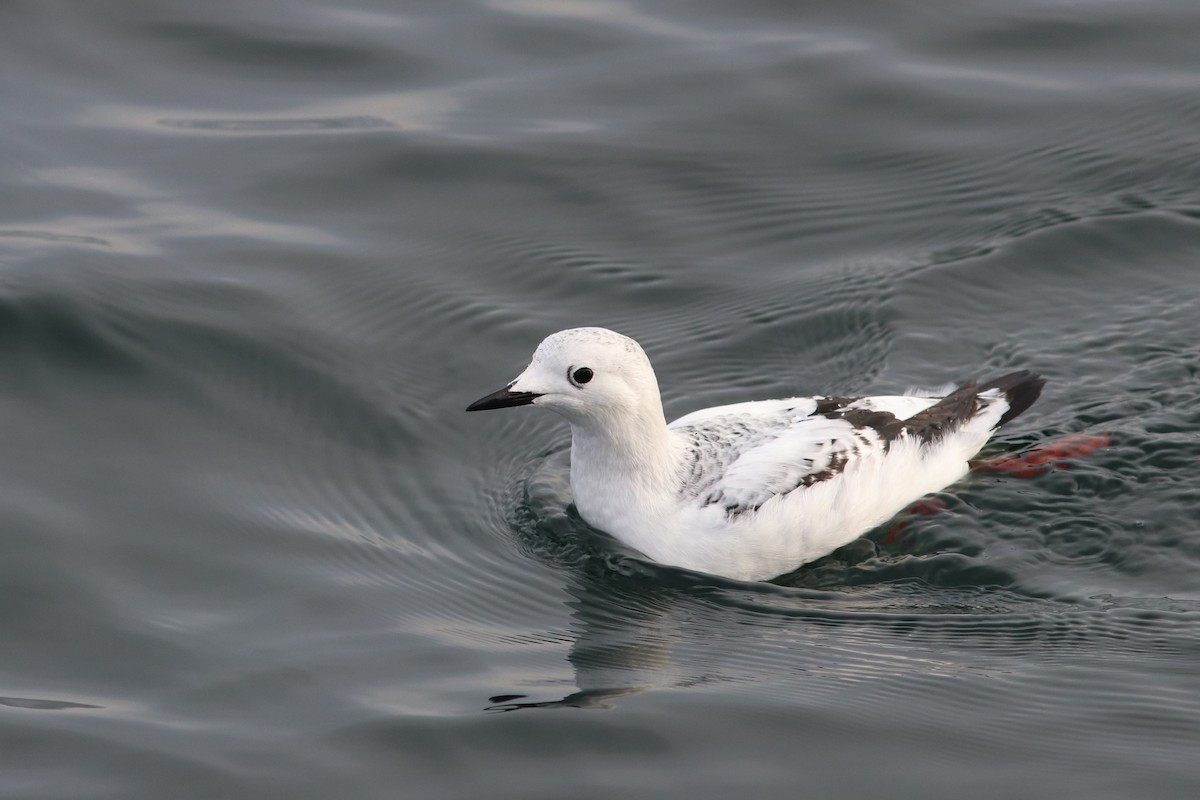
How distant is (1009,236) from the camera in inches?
427

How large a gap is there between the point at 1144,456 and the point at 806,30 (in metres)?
6.26

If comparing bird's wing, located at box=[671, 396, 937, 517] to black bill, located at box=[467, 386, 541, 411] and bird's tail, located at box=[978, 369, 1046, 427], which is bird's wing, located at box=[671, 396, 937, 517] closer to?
bird's tail, located at box=[978, 369, 1046, 427]

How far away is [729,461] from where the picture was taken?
8.23 meters

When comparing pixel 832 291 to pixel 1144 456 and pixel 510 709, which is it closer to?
pixel 1144 456

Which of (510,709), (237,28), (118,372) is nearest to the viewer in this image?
(510,709)

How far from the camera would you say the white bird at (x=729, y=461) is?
7.79 metres

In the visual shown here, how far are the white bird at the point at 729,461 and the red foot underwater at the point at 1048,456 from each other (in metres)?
0.37

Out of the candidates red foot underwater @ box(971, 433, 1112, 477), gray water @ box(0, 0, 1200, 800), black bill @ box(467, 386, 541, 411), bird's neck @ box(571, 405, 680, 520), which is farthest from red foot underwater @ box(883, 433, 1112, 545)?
black bill @ box(467, 386, 541, 411)

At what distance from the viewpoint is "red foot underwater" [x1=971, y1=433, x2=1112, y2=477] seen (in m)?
8.73

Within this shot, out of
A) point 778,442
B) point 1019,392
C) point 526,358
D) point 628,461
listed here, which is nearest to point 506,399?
point 628,461

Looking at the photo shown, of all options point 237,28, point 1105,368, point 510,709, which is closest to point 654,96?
point 237,28

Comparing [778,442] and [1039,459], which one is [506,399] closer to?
[778,442]

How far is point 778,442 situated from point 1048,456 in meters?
1.79

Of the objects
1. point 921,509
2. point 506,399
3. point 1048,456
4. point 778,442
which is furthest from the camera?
point 1048,456
